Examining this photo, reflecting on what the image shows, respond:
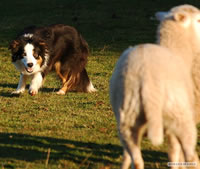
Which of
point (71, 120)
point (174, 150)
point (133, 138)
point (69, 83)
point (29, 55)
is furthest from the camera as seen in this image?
point (69, 83)

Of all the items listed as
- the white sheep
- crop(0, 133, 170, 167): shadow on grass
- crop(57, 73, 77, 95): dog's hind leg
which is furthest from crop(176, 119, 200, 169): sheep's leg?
crop(57, 73, 77, 95): dog's hind leg

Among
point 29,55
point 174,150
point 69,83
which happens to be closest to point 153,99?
point 174,150

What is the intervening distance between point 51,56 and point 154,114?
685 cm

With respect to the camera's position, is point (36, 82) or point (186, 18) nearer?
point (186, 18)

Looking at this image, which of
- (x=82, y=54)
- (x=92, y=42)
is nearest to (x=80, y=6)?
(x=92, y=42)

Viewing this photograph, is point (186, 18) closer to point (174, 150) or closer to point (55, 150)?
point (174, 150)

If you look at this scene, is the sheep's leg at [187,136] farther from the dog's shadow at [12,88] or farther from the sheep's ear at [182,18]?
the dog's shadow at [12,88]

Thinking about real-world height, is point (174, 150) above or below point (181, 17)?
below

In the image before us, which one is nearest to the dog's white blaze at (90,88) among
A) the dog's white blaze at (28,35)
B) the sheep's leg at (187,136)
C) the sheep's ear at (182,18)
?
the dog's white blaze at (28,35)

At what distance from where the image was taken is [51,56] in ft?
35.2

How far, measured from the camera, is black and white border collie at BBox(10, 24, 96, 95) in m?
10.3

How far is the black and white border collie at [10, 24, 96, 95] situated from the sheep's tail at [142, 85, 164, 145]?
6.02m

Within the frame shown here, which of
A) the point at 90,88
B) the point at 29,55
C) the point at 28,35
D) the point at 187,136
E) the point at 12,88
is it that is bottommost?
the point at 187,136

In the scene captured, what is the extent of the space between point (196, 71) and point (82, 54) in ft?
19.1
